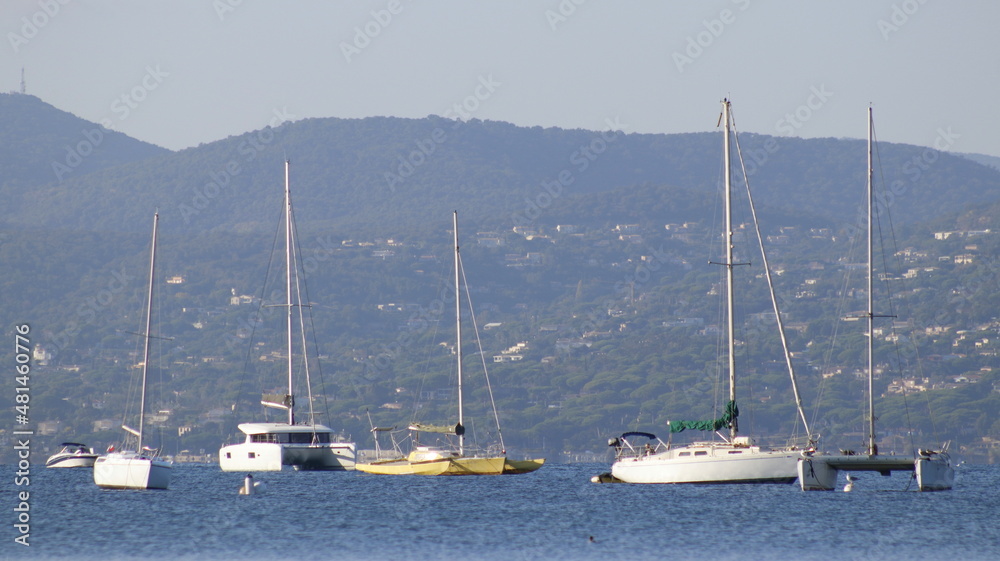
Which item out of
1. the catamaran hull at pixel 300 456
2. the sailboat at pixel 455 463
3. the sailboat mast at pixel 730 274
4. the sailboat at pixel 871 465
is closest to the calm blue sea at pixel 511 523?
the sailboat at pixel 871 465

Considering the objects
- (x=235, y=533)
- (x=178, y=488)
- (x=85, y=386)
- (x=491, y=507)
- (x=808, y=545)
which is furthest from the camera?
(x=85, y=386)

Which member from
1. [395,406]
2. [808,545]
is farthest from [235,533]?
[395,406]

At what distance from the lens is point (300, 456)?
82.6 meters

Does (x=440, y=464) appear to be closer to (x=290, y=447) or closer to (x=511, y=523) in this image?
(x=290, y=447)

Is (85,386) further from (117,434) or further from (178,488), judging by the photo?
(178,488)

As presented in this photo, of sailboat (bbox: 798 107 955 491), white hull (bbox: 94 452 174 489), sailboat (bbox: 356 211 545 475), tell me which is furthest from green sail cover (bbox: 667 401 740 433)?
white hull (bbox: 94 452 174 489)

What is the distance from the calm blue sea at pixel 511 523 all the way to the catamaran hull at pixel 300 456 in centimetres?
1551

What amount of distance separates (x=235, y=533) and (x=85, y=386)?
161807 millimetres

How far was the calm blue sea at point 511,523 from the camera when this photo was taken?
3978 centimetres

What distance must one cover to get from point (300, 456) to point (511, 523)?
36850 millimetres

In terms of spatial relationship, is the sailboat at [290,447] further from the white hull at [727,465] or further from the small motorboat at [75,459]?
the white hull at [727,465]

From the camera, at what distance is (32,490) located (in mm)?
70500

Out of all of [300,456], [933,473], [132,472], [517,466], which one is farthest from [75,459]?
[933,473]

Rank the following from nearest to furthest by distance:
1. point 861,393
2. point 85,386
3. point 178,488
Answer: point 178,488 → point 861,393 → point 85,386
